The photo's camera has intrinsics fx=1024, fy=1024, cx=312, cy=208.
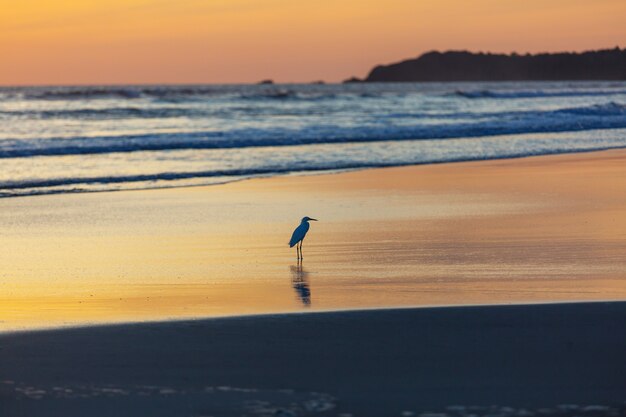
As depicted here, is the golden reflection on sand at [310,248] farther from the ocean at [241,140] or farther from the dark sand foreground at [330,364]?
the ocean at [241,140]

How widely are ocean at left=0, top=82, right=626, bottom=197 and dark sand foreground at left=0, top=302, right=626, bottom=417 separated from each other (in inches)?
395

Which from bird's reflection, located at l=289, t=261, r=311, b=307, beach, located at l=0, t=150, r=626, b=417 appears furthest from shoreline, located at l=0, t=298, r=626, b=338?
bird's reflection, located at l=289, t=261, r=311, b=307

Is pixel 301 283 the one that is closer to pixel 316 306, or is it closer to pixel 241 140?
pixel 316 306

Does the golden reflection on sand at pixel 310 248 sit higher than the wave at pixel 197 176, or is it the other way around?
the wave at pixel 197 176

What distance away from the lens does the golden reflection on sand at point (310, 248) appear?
794cm

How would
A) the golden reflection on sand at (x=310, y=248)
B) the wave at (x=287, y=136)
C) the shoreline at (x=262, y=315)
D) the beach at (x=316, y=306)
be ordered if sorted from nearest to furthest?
the beach at (x=316, y=306), the shoreline at (x=262, y=315), the golden reflection on sand at (x=310, y=248), the wave at (x=287, y=136)

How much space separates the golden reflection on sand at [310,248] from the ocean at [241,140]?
8.96 feet

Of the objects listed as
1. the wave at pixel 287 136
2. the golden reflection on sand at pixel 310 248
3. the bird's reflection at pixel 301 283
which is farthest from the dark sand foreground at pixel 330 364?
the wave at pixel 287 136

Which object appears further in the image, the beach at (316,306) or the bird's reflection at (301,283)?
the bird's reflection at (301,283)

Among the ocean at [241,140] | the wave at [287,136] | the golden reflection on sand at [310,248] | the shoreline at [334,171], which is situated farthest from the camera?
the wave at [287,136]

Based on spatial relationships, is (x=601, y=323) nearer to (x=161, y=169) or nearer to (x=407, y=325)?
(x=407, y=325)

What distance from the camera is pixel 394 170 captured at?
19.2 m

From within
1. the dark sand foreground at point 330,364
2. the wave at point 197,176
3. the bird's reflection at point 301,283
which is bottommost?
the dark sand foreground at point 330,364

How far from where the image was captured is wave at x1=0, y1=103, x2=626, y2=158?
2473 centimetres
